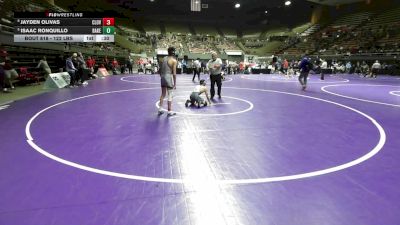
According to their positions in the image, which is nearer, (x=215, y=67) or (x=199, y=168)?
(x=199, y=168)

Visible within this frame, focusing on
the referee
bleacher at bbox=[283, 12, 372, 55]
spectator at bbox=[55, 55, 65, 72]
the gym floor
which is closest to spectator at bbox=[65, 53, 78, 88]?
spectator at bbox=[55, 55, 65, 72]

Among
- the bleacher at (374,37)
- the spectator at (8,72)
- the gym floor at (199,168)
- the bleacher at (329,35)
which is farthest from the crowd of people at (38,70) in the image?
the bleacher at (329,35)

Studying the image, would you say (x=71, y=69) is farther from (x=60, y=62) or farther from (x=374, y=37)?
(x=374, y=37)

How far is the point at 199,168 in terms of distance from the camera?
479 centimetres

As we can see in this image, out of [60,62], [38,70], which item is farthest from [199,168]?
[60,62]

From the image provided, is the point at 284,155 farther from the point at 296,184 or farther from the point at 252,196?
the point at 252,196

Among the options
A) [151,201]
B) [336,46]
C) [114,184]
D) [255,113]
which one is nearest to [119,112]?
[255,113]

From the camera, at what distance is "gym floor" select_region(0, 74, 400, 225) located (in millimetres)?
3414

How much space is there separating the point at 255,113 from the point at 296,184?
5131mm

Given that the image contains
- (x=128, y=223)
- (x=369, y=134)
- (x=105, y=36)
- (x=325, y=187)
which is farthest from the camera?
(x=105, y=36)

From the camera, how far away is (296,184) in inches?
164
